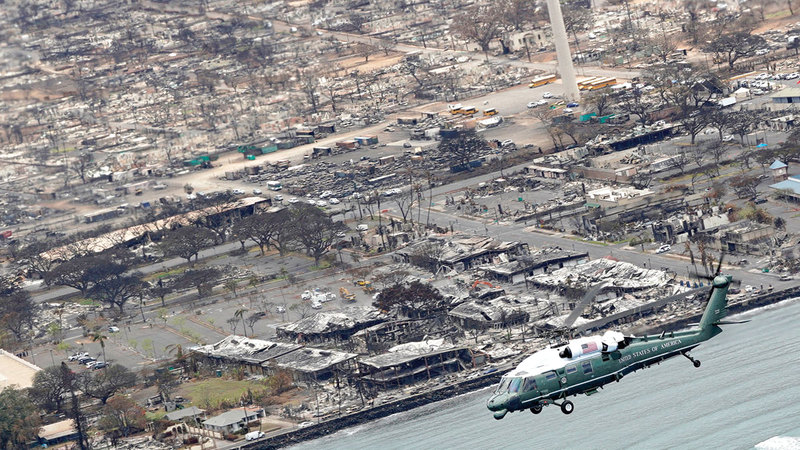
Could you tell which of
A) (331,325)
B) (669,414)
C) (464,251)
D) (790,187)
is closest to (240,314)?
(331,325)

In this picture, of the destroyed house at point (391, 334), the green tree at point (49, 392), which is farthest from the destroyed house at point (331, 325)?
the green tree at point (49, 392)

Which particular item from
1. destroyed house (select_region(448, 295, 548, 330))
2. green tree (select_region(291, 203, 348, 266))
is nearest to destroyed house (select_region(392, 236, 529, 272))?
green tree (select_region(291, 203, 348, 266))

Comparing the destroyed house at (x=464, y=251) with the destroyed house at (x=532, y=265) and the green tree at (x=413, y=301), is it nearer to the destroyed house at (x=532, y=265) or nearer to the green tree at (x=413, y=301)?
the destroyed house at (x=532, y=265)

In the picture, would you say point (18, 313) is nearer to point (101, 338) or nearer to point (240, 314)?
point (101, 338)

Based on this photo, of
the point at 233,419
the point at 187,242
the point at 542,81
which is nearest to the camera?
the point at 233,419

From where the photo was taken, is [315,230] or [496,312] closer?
[496,312]

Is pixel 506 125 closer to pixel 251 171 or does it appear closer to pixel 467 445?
pixel 251 171

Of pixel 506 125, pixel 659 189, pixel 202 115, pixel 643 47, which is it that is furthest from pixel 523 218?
pixel 202 115
